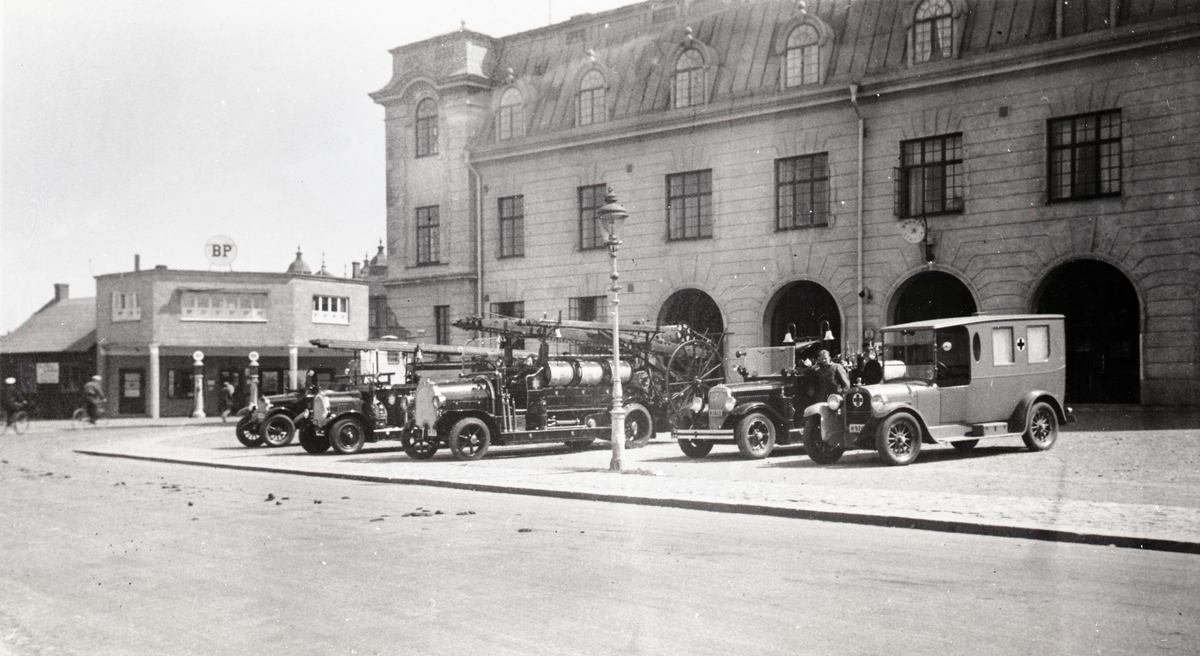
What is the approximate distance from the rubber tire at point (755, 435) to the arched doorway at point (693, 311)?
11756mm

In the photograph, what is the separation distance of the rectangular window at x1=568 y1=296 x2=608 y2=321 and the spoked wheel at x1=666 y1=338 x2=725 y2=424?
9212 millimetres

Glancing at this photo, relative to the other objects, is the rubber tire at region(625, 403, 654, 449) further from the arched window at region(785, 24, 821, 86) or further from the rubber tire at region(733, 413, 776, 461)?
the arched window at region(785, 24, 821, 86)

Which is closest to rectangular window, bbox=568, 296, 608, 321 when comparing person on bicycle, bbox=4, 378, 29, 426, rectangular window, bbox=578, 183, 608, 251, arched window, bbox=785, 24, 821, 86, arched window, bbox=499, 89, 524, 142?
rectangular window, bbox=578, 183, 608, 251

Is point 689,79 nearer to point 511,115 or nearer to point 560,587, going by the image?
point 511,115

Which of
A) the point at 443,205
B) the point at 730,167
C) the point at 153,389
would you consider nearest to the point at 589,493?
the point at 730,167

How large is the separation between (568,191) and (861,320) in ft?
34.6

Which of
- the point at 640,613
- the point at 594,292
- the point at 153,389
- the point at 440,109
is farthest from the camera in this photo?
the point at 153,389

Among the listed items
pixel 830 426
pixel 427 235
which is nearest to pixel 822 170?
pixel 830 426

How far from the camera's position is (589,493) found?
12.7 metres

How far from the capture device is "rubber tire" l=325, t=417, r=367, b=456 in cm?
2134

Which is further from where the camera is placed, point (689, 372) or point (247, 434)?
point (247, 434)

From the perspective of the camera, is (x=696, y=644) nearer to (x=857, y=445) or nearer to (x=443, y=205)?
(x=857, y=445)

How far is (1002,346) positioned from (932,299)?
1057cm

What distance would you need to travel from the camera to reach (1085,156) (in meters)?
22.9
